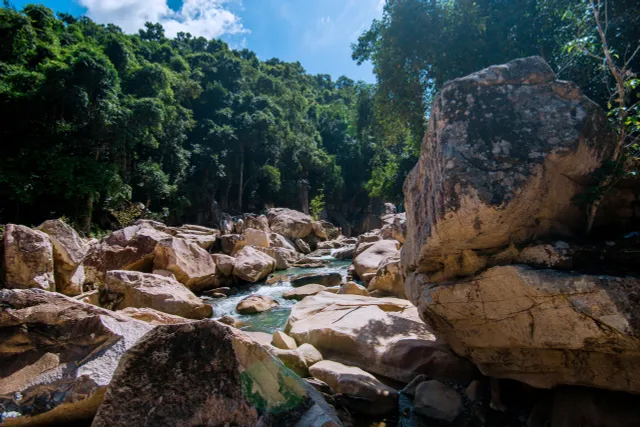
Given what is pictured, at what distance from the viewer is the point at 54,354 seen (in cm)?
349

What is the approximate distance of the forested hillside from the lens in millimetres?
16172

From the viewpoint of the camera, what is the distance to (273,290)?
41.4 feet

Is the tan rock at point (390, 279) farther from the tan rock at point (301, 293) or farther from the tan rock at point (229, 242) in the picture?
the tan rock at point (229, 242)

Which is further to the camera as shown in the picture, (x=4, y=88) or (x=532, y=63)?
(x=4, y=88)

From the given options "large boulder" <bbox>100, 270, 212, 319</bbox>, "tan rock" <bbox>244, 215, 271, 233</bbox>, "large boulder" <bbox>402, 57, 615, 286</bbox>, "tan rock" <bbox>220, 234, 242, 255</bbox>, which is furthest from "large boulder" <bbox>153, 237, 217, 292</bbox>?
"tan rock" <bbox>244, 215, 271, 233</bbox>

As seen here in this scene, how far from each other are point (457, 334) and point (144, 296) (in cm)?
669

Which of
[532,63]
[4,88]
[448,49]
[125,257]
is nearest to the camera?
[532,63]

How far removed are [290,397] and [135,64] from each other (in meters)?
29.9

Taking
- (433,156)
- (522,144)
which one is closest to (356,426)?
(433,156)

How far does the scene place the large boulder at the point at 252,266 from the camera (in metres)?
13.5

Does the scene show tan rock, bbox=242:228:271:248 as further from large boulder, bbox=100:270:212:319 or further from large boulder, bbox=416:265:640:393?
large boulder, bbox=416:265:640:393

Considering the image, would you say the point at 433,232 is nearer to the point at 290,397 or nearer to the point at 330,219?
the point at 290,397

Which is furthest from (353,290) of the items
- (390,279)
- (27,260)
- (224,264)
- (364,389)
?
(27,260)

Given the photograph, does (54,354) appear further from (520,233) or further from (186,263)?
(186,263)
